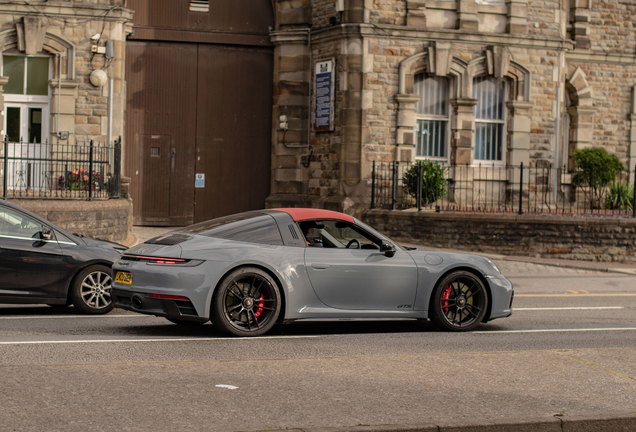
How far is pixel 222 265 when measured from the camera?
27.7ft

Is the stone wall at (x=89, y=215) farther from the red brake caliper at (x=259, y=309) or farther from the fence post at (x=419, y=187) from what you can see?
the red brake caliper at (x=259, y=309)

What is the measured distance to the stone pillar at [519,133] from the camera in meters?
24.4

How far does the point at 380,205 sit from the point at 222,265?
1454 centimetres

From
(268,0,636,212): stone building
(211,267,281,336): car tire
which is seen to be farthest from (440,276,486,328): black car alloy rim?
(268,0,636,212): stone building

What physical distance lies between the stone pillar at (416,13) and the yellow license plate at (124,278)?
16111mm

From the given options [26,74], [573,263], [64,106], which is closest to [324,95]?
[64,106]

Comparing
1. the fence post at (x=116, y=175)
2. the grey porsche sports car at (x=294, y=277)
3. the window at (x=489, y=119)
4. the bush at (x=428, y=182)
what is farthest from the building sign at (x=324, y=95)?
the grey porsche sports car at (x=294, y=277)

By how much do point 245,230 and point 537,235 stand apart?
12522 mm

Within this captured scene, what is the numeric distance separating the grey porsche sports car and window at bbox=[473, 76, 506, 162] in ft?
50.0

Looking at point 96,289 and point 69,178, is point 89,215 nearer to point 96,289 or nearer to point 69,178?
point 69,178

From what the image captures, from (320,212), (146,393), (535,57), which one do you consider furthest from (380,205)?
(146,393)

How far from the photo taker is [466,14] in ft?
77.3

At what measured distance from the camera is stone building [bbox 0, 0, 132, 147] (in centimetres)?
2181

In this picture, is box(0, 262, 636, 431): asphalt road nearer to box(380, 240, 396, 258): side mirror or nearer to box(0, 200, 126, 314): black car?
box(0, 200, 126, 314): black car
